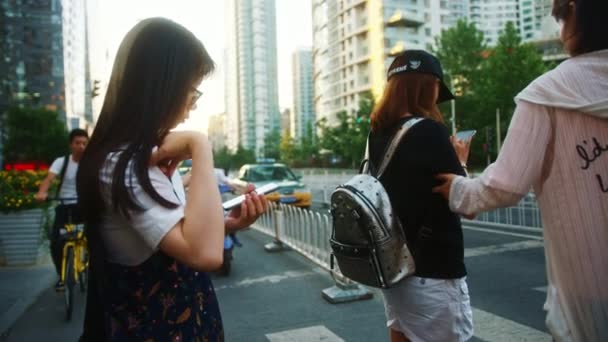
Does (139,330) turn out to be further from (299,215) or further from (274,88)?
(274,88)

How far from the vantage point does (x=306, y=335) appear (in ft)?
14.4

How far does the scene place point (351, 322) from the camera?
470cm

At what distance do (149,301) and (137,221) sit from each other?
250 millimetres

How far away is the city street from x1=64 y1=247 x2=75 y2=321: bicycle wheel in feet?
0.44

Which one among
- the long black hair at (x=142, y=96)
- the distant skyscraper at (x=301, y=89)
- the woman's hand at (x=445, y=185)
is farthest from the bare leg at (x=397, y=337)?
the distant skyscraper at (x=301, y=89)

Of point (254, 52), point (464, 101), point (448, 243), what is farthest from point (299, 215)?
point (254, 52)

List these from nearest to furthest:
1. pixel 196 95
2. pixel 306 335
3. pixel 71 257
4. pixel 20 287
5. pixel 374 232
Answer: pixel 196 95 → pixel 374 232 → pixel 306 335 → pixel 71 257 → pixel 20 287

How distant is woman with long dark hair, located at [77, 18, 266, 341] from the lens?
4.36 feet

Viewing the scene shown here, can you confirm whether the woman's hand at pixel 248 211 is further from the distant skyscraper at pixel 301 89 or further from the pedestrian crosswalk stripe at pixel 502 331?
the distant skyscraper at pixel 301 89

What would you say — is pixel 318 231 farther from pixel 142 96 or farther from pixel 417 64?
pixel 142 96

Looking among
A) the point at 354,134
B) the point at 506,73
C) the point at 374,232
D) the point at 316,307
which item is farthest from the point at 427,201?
the point at 354,134

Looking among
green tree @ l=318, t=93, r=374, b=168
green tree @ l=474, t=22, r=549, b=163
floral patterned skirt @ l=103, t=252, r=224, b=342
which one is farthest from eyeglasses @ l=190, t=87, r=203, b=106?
green tree @ l=318, t=93, r=374, b=168

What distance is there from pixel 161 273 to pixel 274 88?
15136cm

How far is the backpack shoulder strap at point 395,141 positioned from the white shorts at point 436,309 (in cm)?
49
